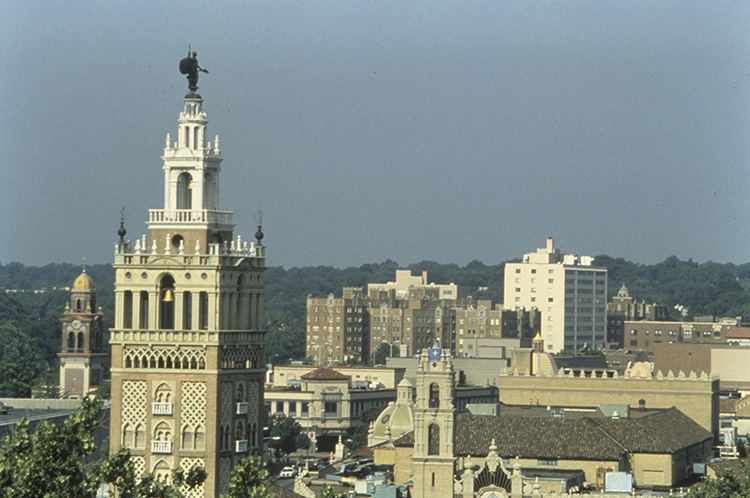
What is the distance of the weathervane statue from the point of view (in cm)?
6869

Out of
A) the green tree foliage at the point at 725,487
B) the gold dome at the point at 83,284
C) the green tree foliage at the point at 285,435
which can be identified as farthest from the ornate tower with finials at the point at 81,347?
the green tree foliage at the point at 725,487

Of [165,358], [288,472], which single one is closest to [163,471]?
[165,358]

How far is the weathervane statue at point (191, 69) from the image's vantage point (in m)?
68.7

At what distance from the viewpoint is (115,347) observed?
6825 cm

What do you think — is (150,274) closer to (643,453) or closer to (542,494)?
(542,494)

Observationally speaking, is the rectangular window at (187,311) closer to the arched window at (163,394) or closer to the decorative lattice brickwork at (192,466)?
the arched window at (163,394)

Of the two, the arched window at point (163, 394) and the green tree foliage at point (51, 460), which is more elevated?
the arched window at point (163, 394)

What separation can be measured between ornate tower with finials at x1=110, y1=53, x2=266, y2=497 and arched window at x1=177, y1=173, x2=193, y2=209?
0.03m

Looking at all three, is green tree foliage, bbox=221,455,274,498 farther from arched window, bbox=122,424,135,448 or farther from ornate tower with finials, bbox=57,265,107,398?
ornate tower with finials, bbox=57,265,107,398

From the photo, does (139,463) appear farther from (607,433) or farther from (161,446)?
(607,433)

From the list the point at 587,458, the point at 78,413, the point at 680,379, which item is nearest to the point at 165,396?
the point at 78,413

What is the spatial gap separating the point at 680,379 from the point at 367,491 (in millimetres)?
55403

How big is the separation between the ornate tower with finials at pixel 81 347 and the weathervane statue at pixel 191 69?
11065 cm

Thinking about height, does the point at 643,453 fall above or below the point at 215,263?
below
